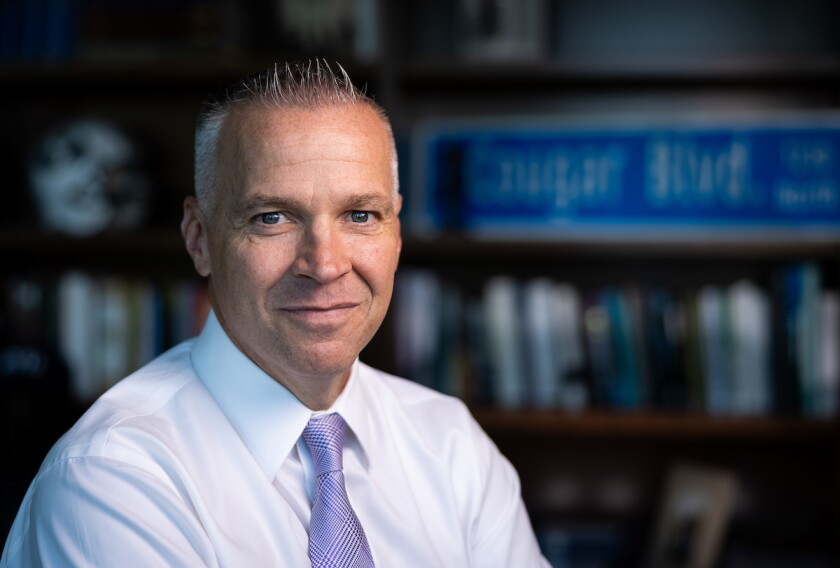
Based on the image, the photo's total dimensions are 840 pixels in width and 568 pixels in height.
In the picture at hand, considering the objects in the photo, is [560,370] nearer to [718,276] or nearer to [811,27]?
[718,276]

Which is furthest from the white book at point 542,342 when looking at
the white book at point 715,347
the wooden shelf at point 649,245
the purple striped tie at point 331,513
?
the purple striped tie at point 331,513

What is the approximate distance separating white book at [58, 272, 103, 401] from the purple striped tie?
149cm

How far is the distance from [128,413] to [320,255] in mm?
265

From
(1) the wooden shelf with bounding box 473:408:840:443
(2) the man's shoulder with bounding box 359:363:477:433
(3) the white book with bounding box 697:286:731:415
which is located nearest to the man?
(2) the man's shoulder with bounding box 359:363:477:433

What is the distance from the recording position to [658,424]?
6.96 feet

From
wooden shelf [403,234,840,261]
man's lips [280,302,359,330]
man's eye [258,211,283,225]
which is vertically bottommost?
wooden shelf [403,234,840,261]

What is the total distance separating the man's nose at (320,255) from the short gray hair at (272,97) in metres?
0.13

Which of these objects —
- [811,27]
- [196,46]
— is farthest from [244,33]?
[811,27]

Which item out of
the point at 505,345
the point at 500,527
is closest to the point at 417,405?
the point at 500,527

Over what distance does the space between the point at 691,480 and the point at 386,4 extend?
1426mm

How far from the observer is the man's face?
908 mm

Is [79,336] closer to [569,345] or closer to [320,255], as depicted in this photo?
[569,345]

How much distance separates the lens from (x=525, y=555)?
1145 mm

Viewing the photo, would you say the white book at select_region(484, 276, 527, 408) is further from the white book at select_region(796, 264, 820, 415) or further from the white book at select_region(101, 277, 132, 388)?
the white book at select_region(101, 277, 132, 388)
